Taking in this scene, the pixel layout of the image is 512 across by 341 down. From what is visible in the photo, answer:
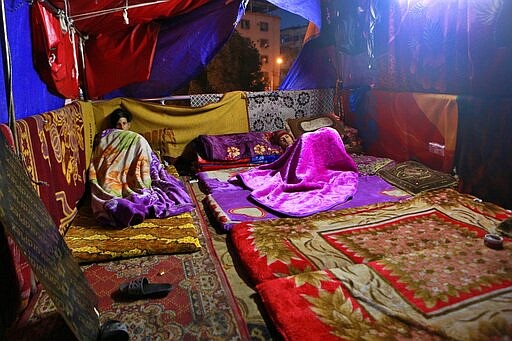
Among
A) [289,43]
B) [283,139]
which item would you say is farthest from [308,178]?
[289,43]

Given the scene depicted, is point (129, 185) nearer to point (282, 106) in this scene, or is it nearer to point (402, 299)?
point (402, 299)

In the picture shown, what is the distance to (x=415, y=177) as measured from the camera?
3014mm

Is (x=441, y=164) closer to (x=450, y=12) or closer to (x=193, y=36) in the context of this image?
(x=450, y=12)

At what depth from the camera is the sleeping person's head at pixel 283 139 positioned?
395 centimetres

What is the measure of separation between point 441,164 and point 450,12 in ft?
4.17

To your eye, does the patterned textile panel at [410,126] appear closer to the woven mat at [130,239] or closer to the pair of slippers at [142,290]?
the woven mat at [130,239]

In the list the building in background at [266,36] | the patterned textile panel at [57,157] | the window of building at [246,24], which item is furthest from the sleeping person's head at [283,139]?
the window of building at [246,24]

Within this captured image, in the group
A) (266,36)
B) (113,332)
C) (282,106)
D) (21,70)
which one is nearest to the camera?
(113,332)

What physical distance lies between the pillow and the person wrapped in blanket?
1879mm

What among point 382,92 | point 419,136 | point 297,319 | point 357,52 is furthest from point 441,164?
point 297,319

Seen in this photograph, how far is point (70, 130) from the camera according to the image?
2.42m

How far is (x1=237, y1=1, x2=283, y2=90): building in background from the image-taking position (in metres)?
19.6

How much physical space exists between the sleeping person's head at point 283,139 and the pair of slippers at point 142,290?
103 inches

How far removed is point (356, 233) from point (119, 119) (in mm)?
2439
